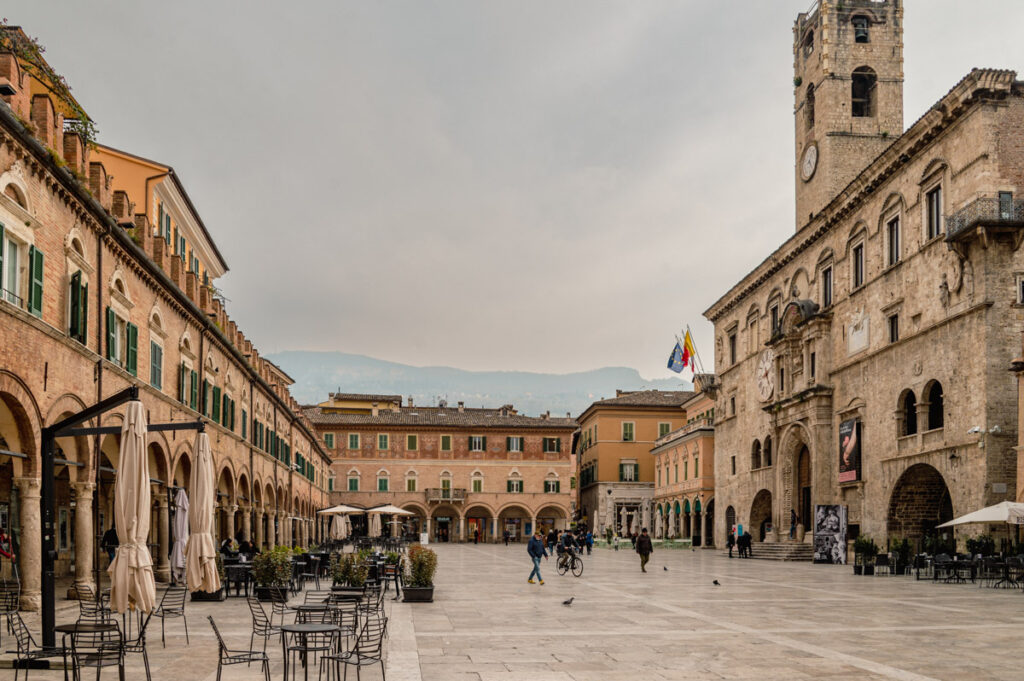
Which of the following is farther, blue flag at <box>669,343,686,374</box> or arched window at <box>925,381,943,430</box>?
blue flag at <box>669,343,686,374</box>

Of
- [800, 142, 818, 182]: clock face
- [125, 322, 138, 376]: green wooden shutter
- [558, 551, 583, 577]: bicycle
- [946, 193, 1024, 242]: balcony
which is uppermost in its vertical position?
[800, 142, 818, 182]: clock face

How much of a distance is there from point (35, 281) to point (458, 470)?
220 ft

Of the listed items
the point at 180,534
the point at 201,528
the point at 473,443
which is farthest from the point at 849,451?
the point at 473,443

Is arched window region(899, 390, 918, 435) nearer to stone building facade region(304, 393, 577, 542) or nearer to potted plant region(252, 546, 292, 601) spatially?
potted plant region(252, 546, 292, 601)

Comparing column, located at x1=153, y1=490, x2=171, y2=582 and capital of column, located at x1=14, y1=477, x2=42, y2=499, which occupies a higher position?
capital of column, located at x1=14, y1=477, x2=42, y2=499

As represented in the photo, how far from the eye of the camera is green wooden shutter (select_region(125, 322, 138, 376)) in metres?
22.5

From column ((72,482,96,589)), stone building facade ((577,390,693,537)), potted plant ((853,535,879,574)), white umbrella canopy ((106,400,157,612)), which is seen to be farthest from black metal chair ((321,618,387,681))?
stone building facade ((577,390,693,537))

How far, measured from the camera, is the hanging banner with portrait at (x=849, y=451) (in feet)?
127

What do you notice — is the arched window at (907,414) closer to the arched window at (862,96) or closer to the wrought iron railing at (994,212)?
the wrought iron railing at (994,212)

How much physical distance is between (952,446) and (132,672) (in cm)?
2614

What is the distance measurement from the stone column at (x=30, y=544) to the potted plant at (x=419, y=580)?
6.84 meters

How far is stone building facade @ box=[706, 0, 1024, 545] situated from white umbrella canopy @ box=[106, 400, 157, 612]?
24.4 metres

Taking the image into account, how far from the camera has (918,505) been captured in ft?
116

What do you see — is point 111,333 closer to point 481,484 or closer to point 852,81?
point 852,81
